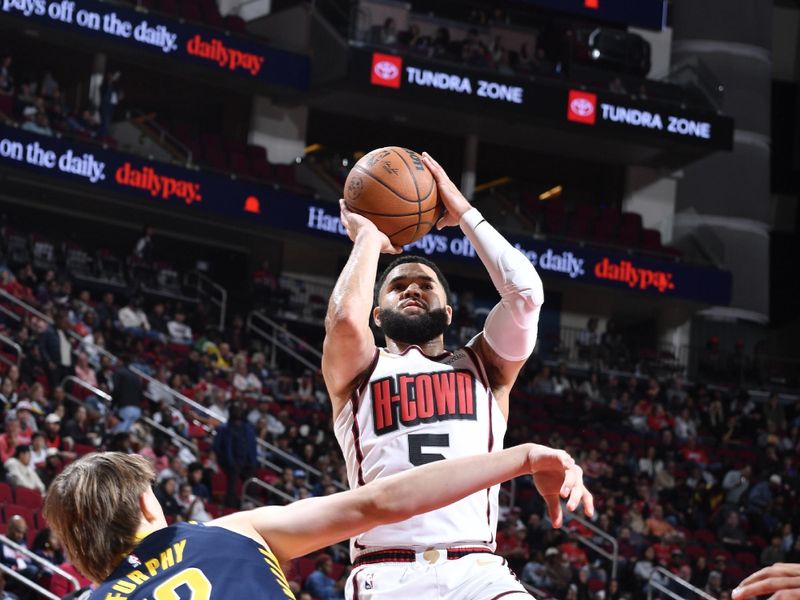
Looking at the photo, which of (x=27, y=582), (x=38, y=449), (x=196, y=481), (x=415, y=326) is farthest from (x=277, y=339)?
(x=415, y=326)

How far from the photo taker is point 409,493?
2.69 m

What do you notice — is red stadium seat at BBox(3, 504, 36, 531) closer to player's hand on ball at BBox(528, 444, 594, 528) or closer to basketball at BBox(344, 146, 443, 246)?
basketball at BBox(344, 146, 443, 246)

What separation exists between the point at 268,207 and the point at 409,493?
20.6m

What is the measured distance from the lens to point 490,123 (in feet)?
86.7

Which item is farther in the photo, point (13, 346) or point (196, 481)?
point (13, 346)

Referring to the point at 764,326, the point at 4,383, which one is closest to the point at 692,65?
the point at 764,326

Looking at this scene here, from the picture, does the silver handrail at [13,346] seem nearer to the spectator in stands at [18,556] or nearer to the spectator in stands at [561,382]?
the spectator in stands at [18,556]

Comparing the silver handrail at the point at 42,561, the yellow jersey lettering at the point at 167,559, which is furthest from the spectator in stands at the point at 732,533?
the yellow jersey lettering at the point at 167,559

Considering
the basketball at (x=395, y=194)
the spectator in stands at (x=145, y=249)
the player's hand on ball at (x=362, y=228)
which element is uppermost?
the spectator in stands at (x=145, y=249)

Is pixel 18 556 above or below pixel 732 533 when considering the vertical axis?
above

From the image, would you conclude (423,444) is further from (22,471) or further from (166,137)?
(166,137)

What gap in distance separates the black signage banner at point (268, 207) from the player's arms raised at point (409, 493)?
19112mm

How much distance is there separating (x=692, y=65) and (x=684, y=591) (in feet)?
43.9

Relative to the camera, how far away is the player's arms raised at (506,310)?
16.5 ft
